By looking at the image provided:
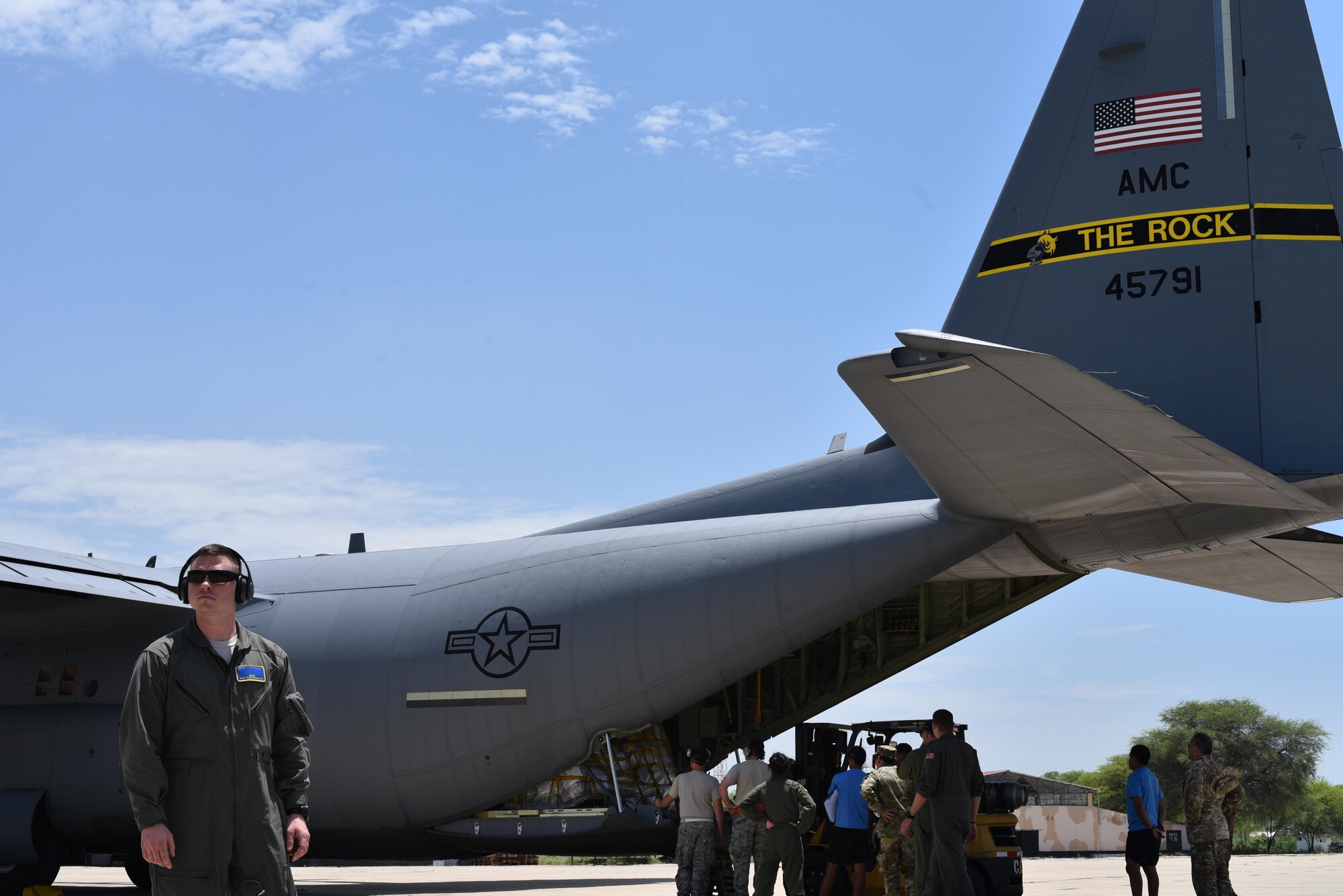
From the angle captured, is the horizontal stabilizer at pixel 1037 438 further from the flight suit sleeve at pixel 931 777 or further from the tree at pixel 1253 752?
the tree at pixel 1253 752

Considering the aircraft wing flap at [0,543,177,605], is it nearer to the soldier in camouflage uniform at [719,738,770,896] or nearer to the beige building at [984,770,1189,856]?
the soldier in camouflage uniform at [719,738,770,896]

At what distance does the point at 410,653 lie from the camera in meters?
11.9

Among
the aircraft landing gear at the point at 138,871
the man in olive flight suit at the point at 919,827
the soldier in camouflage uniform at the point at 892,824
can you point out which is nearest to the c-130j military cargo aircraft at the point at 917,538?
the aircraft landing gear at the point at 138,871

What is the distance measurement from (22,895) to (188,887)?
9192mm

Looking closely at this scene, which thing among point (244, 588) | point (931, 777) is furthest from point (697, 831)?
point (244, 588)

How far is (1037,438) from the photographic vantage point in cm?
818

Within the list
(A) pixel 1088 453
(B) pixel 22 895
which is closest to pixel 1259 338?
(A) pixel 1088 453

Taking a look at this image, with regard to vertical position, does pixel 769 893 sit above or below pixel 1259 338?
below

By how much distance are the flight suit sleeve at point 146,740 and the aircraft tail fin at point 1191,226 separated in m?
7.57

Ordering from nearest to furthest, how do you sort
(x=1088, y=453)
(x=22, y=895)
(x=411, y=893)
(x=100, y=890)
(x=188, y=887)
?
(x=188, y=887) < (x=1088, y=453) < (x=22, y=895) < (x=411, y=893) < (x=100, y=890)

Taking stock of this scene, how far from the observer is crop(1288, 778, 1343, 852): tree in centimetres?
5219

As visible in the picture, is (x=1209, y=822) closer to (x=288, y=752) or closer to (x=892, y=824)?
(x=892, y=824)

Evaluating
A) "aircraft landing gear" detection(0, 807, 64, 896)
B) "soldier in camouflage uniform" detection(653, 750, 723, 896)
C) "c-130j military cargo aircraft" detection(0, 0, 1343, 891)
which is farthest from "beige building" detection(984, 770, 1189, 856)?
"aircraft landing gear" detection(0, 807, 64, 896)

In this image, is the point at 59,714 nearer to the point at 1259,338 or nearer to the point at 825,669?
the point at 825,669
